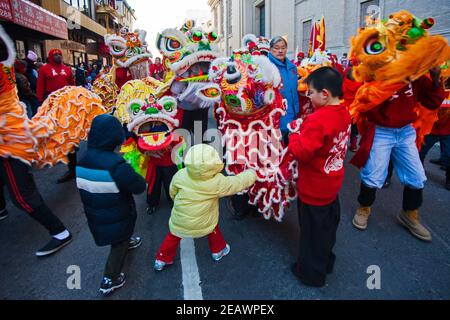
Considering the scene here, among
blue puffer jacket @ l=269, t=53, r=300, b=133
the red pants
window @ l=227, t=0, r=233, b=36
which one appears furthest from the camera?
window @ l=227, t=0, r=233, b=36

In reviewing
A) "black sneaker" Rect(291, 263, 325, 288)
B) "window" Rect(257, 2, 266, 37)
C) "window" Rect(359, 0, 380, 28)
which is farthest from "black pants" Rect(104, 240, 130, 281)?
"window" Rect(257, 2, 266, 37)

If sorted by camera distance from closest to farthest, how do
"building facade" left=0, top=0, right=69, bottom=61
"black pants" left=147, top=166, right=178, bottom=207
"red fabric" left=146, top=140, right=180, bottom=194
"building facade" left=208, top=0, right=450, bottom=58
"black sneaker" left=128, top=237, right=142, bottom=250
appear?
1. "black sneaker" left=128, top=237, right=142, bottom=250
2. "red fabric" left=146, top=140, right=180, bottom=194
3. "black pants" left=147, top=166, right=178, bottom=207
4. "building facade" left=208, top=0, right=450, bottom=58
5. "building facade" left=0, top=0, right=69, bottom=61

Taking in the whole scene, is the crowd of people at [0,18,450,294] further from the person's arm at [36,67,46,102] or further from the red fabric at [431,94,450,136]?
the person's arm at [36,67,46,102]

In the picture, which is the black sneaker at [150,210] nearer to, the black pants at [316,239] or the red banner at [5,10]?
the black pants at [316,239]

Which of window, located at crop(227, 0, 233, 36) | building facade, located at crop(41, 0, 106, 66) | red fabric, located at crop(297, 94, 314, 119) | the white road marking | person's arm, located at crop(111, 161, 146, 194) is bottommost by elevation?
the white road marking

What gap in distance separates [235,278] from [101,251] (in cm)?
127

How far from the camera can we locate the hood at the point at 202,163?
201cm

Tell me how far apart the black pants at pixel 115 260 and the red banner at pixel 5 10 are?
939 cm

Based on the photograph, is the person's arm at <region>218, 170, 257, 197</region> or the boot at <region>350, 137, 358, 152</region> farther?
the boot at <region>350, 137, 358, 152</region>

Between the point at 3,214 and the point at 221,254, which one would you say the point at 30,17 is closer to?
the point at 3,214

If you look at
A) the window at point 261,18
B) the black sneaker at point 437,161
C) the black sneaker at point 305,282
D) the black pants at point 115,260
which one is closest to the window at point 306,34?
the window at point 261,18

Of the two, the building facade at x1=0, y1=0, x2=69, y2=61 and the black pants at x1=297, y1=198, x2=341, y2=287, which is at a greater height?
the building facade at x1=0, y1=0, x2=69, y2=61

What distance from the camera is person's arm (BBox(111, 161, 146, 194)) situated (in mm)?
1918

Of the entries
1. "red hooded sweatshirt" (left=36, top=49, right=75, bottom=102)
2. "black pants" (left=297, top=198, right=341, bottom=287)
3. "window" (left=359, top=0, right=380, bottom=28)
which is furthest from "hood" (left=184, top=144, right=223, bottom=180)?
"window" (left=359, top=0, right=380, bottom=28)
